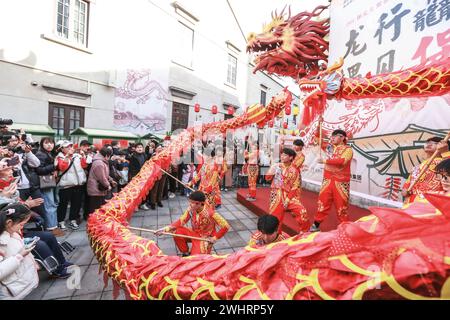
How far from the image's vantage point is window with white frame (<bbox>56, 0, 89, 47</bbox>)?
7549 mm

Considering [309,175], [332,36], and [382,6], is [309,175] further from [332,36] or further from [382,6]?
[382,6]

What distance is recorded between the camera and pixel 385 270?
0.72 m

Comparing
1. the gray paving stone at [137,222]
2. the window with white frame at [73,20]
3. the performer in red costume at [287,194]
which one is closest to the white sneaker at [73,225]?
the gray paving stone at [137,222]

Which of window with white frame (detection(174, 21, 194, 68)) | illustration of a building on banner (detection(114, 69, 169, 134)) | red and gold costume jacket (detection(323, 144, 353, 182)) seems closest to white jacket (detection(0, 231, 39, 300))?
red and gold costume jacket (detection(323, 144, 353, 182))

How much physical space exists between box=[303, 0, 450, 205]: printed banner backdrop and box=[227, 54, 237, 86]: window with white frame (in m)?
8.92

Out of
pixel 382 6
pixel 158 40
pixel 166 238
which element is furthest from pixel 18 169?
pixel 158 40

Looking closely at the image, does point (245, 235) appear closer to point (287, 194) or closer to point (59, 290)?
point (287, 194)

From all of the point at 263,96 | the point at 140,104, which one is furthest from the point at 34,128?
the point at 263,96

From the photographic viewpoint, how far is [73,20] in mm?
7770

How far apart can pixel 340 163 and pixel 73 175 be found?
4157 millimetres

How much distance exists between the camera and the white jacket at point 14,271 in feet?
5.95

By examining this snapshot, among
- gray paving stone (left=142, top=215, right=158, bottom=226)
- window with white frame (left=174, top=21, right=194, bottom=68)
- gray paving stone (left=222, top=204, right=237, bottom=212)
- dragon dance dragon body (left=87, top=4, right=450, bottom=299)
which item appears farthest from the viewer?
window with white frame (left=174, top=21, right=194, bottom=68)

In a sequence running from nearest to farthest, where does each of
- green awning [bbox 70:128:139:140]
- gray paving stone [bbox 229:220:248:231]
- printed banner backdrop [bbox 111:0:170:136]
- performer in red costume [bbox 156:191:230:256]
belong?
performer in red costume [bbox 156:191:230:256] < gray paving stone [bbox 229:220:248:231] < green awning [bbox 70:128:139:140] < printed banner backdrop [bbox 111:0:170:136]

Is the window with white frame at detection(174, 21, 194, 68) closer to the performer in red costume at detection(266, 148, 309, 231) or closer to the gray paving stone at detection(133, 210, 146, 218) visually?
the gray paving stone at detection(133, 210, 146, 218)
